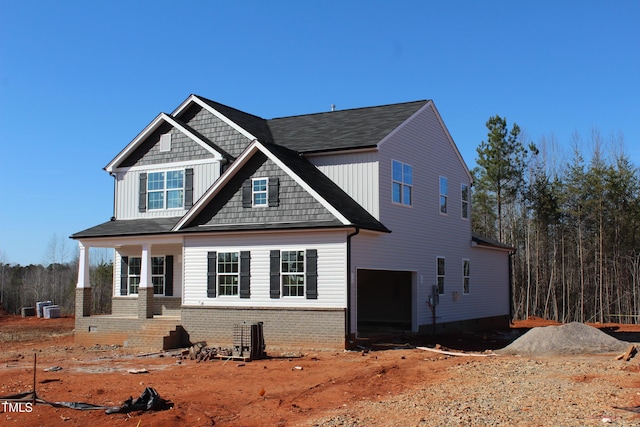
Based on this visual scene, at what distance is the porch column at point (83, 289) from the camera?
24891mm

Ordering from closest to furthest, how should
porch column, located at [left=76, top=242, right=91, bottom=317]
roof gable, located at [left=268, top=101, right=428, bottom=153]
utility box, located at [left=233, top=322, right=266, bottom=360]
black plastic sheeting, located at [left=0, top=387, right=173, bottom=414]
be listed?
black plastic sheeting, located at [left=0, top=387, right=173, bottom=414] → utility box, located at [left=233, top=322, right=266, bottom=360] → roof gable, located at [left=268, top=101, right=428, bottom=153] → porch column, located at [left=76, top=242, right=91, bottom=317]

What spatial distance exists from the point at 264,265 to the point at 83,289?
811cm

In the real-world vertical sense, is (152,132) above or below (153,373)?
above

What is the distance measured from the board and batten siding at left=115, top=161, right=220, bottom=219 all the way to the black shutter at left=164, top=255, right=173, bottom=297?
5.63ft

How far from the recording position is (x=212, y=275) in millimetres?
22047

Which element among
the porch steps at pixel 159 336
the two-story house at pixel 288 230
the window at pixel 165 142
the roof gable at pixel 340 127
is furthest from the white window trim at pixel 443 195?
the porch steps at pixel 159 336

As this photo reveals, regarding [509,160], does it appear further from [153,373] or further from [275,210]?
[153,373]

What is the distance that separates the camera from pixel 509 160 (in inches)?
1710

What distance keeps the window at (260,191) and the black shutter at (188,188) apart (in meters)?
3.77

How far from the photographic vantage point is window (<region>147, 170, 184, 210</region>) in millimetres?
25188

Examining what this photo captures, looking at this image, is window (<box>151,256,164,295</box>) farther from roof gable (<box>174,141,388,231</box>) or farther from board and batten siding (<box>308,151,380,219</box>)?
board and batten siding (<box>308,151,380,219</box>)

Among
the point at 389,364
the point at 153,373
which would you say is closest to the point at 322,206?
the point at 389,364

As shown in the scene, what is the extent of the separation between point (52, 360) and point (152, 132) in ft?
30.8

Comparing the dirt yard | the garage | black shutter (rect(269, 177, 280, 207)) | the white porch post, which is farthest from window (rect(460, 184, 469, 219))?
the white porch post
